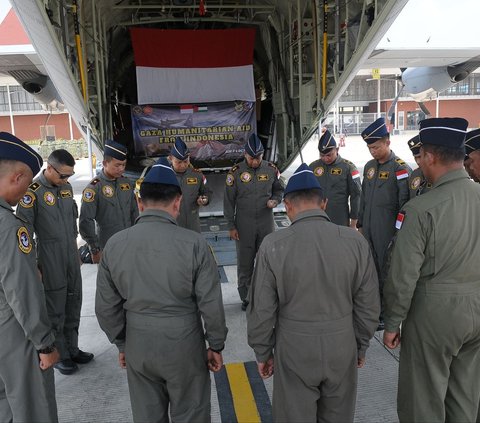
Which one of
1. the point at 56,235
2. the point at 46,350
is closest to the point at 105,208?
the point at 56,235

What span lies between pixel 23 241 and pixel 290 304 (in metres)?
1.32

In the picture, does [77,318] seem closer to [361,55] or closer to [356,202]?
[356,202]

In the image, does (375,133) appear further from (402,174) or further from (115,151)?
(115,151)

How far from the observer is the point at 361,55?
5.73 m

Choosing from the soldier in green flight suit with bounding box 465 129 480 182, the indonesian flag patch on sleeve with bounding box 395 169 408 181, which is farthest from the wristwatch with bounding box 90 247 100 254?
the soldier in green flight suit with bounding box 465 129 480 182

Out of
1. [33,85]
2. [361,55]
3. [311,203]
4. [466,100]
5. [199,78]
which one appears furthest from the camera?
[466,100]

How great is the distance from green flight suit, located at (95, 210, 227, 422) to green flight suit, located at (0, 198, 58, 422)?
0.30 meters

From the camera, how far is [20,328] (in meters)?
2.13

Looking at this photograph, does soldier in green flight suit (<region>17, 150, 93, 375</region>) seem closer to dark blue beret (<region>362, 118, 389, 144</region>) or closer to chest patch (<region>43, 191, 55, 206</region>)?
chest patch (<region>43, 191, 55, 206</region>)

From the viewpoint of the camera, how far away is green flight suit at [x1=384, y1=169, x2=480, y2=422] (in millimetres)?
2137

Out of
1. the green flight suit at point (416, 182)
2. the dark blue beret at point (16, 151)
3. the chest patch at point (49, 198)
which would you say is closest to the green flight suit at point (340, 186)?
the green flight suit at point (416, 182)

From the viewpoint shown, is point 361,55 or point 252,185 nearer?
point 252,185

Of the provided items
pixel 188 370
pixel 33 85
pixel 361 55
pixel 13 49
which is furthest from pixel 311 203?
pixel 33 85

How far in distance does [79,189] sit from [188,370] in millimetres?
12700
